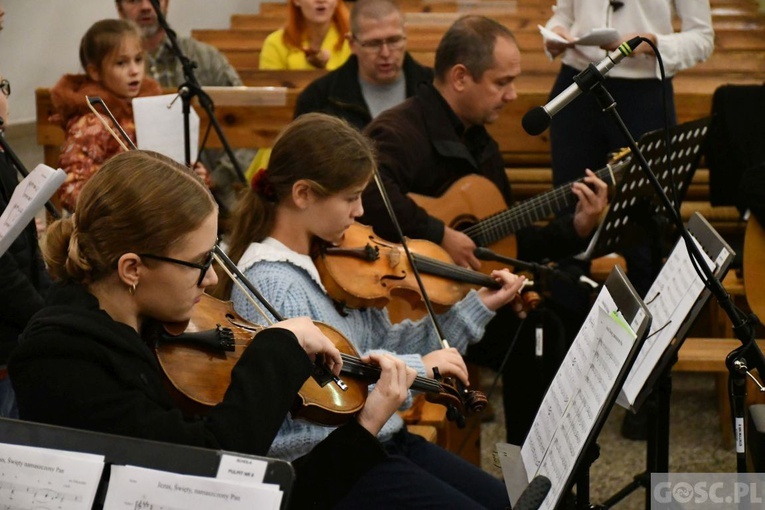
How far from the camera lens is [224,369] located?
188 centimetres

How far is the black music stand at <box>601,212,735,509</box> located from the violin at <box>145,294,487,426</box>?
354 millimetres

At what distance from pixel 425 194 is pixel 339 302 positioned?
1.15 metres

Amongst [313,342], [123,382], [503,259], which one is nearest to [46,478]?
[123,382]

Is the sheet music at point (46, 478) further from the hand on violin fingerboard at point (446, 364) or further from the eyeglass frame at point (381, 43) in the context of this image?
the eyeglass frame at point (381, 43)

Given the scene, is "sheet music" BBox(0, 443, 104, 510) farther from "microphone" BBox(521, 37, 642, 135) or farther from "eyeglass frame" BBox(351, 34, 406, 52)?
"eyeglass frame" BBox(351, 34, 406, 52)

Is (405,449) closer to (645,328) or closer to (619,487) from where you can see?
(645,328)

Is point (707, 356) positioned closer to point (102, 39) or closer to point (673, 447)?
point (673, 447)

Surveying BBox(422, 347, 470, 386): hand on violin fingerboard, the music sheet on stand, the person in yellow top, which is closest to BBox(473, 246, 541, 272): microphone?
BBox(422, 347, 470, 386): hand on violin fingerboard

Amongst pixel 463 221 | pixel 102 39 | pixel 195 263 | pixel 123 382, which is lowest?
pixel 463 221

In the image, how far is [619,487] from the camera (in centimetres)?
353

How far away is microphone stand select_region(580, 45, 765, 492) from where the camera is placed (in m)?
1.98

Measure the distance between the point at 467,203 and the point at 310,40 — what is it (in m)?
1.85

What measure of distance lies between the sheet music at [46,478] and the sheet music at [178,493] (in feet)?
0.10

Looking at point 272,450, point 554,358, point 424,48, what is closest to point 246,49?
point 424,48
